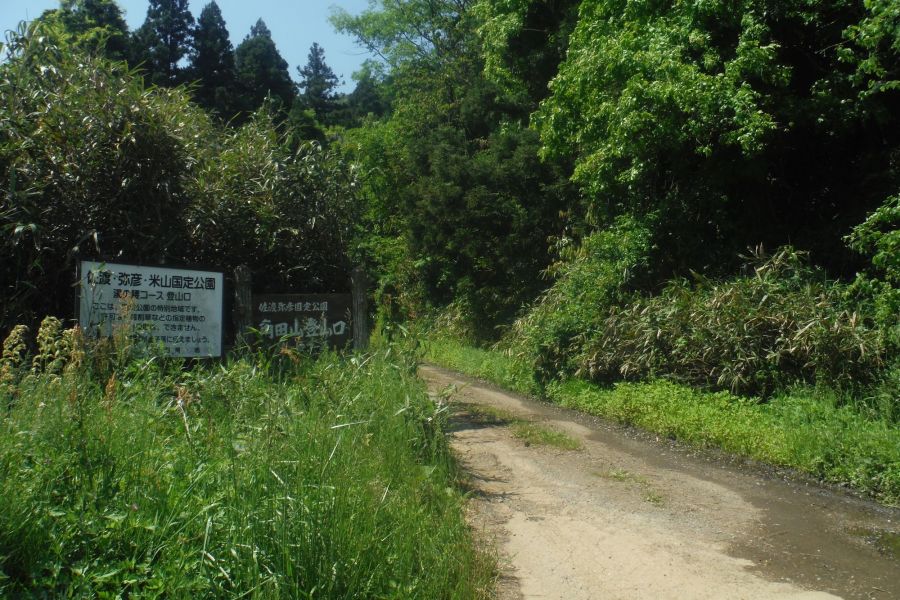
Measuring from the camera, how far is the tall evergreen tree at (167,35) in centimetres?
3438

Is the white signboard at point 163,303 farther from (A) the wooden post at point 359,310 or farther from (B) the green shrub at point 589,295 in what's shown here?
(B) the green shrub at point 589,295

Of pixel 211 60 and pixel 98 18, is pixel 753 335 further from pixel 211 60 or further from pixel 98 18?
pixel 211 60

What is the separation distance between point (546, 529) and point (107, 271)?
496cm

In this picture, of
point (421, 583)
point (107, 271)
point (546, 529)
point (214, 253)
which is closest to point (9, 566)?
point (421, 583)

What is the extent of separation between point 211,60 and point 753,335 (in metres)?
33.1

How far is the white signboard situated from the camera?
7477mm

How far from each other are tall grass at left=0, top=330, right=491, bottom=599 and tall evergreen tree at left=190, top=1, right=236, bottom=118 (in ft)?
105

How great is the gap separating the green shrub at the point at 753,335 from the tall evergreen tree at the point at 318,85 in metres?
33.7

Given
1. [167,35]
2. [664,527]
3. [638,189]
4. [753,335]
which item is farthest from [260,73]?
[664,527]

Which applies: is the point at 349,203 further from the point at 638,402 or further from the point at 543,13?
the point at 543,13

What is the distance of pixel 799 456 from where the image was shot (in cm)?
777

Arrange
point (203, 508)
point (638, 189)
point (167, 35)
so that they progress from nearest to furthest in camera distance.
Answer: point (203, 508) → point (638, 189) → point (167, 35)

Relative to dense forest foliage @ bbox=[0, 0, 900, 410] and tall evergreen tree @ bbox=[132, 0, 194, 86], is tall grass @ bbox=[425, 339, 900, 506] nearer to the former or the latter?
dense forest foliage @ bbox=[0, 0, 900, 410]

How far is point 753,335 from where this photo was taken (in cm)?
980
